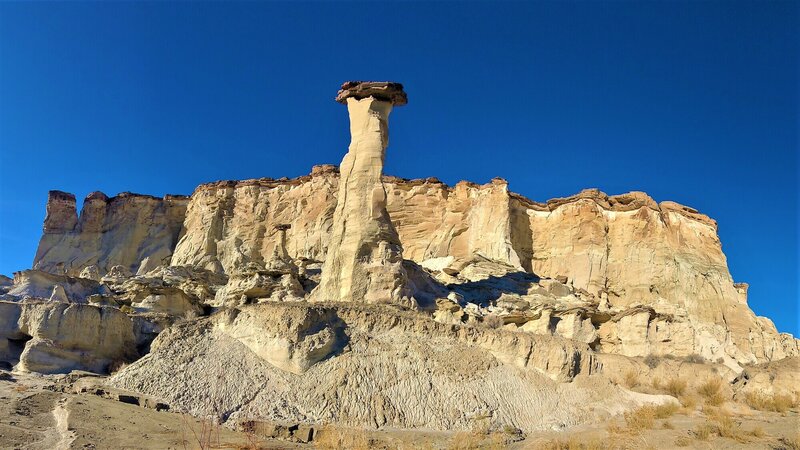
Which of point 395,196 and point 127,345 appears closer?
point 127,345

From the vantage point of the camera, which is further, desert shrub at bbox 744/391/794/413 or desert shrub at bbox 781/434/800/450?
desert shrub at bbox 744/391/794/413

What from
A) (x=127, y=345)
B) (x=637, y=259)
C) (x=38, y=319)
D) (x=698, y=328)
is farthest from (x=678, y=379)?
(x=637, y=259)

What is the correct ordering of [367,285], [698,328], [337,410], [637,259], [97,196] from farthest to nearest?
[97,196] → [637,259] → [698,328] → [367,285] → [337,410]

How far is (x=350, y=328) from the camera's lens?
762 inches

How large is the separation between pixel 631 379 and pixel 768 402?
437 centimetres

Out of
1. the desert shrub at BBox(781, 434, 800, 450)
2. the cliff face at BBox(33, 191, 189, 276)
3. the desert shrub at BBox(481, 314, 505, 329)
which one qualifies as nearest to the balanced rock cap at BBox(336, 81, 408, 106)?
the desert shrub at BBox(481, 314, 505, 329)

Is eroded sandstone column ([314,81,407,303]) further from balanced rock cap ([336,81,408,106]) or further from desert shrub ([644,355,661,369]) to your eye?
desert shrub ([644,355,661,369])

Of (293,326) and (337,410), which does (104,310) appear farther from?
(337,410)

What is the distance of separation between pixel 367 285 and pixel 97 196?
129 ft

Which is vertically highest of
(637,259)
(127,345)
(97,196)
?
(97,196)

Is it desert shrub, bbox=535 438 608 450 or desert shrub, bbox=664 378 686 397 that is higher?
desert shrub, bbox=664 378 686 397

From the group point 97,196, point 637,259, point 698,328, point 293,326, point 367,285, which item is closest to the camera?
point 293,326

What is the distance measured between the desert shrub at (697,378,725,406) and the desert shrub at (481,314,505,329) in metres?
7.49

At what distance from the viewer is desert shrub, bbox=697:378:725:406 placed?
810 inches
